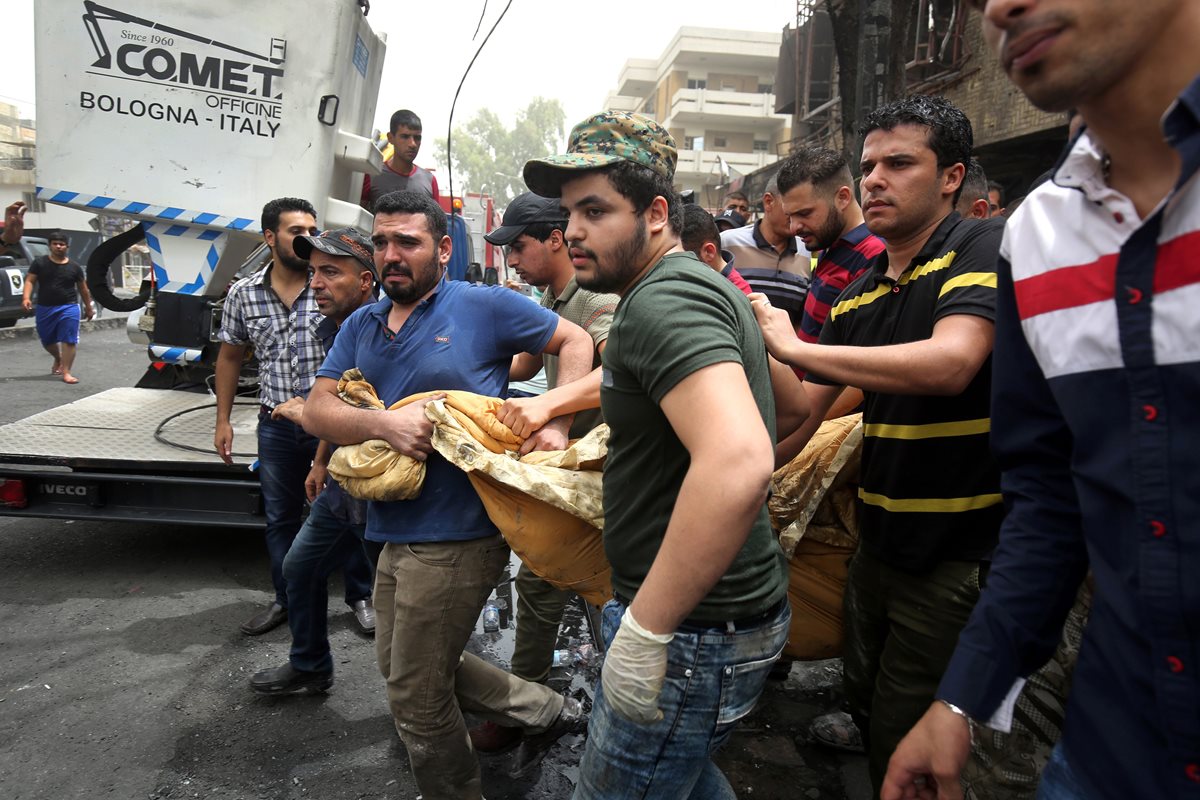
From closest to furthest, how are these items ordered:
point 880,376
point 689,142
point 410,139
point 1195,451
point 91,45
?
point 1195,451 < point 880,376 < point 91,45 < point 410,139 < point 689,142

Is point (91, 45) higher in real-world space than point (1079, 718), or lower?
higher

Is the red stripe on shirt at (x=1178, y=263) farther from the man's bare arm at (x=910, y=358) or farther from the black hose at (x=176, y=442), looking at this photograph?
the black hose at (x=176, y=442)

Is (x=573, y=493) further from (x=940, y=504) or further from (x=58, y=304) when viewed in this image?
(x=58, y=304)

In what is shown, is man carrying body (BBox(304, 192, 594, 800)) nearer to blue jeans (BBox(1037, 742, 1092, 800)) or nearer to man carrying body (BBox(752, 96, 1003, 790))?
man carrying body (BBox(752, 96, 1003, 790))

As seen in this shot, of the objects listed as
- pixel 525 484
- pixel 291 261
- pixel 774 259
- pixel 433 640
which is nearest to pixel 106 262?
pixel 291 261

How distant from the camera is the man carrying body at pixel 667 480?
1.41 metres

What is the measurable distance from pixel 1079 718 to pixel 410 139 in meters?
7.43

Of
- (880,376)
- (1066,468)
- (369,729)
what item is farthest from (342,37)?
(1066,468)

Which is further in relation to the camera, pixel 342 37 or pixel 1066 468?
pixel 342 37

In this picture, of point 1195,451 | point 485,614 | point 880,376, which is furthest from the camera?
point 485,614

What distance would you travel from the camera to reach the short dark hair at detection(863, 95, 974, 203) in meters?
2.29

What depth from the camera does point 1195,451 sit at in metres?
0.97

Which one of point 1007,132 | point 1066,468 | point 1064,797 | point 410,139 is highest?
point 1007,132

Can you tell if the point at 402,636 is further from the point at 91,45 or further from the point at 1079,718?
the point at 91,45
